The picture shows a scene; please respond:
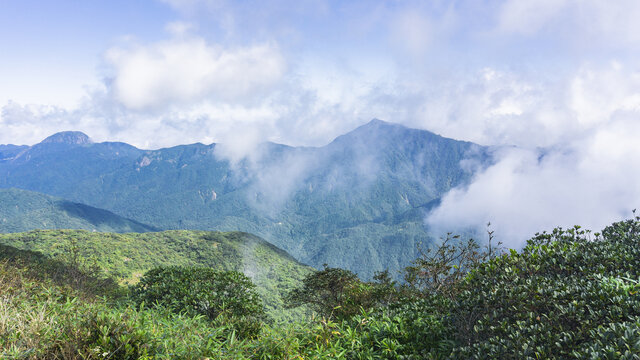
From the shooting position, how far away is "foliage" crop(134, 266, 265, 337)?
10.9m

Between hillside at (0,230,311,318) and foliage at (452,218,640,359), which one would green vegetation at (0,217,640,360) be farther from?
hillside at (0,230,311,318)

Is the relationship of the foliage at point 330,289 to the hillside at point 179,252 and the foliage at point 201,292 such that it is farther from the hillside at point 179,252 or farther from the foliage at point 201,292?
the hillside at point 179,252

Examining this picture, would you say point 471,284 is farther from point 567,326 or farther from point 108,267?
point 108,267

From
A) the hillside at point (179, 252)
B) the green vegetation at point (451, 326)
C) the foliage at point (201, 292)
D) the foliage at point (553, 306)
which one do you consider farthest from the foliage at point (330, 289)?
the hillside at point (179, 252)

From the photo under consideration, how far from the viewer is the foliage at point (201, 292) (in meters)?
10.9

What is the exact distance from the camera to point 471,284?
7.62m

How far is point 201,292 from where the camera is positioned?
11406 millimetres

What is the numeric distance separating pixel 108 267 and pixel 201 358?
7981 centimetres

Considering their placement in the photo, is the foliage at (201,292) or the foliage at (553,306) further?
the foliage at (201,292)

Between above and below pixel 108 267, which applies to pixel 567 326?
above

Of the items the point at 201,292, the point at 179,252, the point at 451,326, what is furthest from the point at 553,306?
the point at 179,252

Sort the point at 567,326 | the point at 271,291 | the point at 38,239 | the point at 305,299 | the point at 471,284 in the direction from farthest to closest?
the point at 271,291, the point at 38,239, the point at 305,299, the point at 471,284, the point at 567,326

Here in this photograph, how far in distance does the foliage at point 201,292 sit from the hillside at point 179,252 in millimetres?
56685

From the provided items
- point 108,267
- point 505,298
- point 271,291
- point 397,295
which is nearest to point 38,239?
point 108,267
